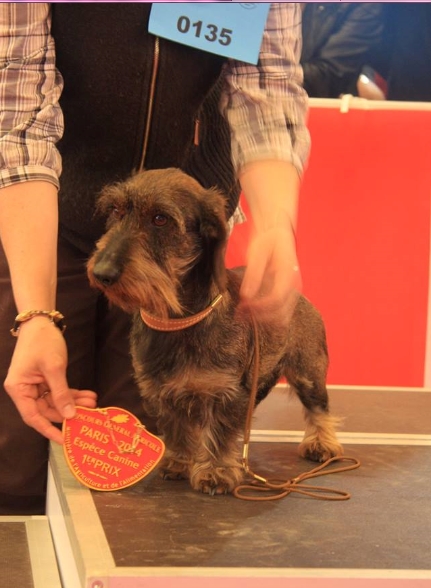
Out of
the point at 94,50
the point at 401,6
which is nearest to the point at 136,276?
the point at 94,50

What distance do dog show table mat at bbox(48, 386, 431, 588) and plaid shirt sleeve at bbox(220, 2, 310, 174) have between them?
52 centimetres

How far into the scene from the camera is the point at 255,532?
1115 millimetres

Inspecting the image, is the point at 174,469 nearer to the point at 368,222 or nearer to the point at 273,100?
the point at 273,100

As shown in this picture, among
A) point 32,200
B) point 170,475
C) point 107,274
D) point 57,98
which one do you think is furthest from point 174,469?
point 57,98

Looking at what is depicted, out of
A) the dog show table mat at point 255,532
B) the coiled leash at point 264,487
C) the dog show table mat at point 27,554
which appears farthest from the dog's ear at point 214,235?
the dog show table mat at point 27,554

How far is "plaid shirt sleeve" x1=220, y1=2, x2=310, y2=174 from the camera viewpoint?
1370mm

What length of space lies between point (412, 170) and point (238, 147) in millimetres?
1358

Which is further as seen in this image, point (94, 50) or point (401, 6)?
point (401, 6)

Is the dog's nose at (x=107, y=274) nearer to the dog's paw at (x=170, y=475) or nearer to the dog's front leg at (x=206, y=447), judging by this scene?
the dog's front leg at (x=206, y=447)

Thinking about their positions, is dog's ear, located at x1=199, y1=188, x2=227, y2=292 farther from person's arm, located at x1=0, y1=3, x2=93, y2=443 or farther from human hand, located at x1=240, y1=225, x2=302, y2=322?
person's arm, located at x1=0, y1=3, x2=93, y2=443

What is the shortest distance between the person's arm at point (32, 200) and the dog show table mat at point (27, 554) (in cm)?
17

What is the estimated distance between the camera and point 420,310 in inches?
106

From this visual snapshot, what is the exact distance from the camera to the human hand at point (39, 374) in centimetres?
112

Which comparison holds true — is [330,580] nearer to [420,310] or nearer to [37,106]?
[37,106]
